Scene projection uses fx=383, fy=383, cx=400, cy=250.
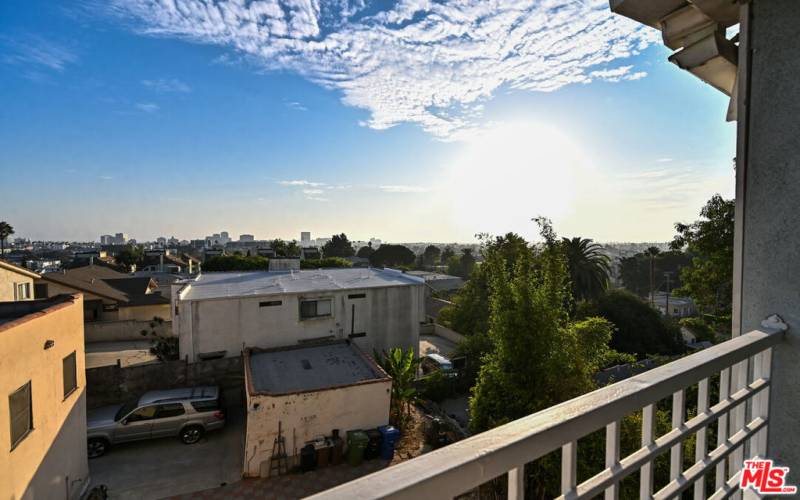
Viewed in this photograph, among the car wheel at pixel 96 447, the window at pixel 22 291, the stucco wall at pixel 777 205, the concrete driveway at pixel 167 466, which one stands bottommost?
the concrete driveway at pixel 167 466

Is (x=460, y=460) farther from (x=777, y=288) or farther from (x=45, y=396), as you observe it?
(x=45, y=396)

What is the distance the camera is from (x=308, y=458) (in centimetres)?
933

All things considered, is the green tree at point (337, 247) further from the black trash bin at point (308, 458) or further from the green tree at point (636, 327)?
the black trash bin at point (308, 458)

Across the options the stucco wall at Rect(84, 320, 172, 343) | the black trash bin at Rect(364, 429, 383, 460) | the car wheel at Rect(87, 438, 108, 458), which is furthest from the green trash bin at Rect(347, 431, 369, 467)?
the stucco wall at Rect(84, 320, 172, 343)

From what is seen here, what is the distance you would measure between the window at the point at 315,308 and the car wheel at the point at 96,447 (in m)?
6.73

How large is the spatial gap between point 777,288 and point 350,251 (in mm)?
71236

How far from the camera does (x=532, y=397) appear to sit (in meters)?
8.03

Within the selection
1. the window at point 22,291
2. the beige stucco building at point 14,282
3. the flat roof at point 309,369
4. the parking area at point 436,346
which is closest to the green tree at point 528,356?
the flat roof at point 309,369

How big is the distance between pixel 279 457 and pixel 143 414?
165 inches

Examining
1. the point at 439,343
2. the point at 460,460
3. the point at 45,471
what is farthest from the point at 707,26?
the point at 439,343

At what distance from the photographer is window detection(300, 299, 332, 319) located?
15.0 metres

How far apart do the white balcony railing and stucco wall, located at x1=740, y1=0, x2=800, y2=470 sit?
0.12 meters

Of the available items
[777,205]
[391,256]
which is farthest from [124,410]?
[391,256]

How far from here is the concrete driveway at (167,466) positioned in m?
8.69
